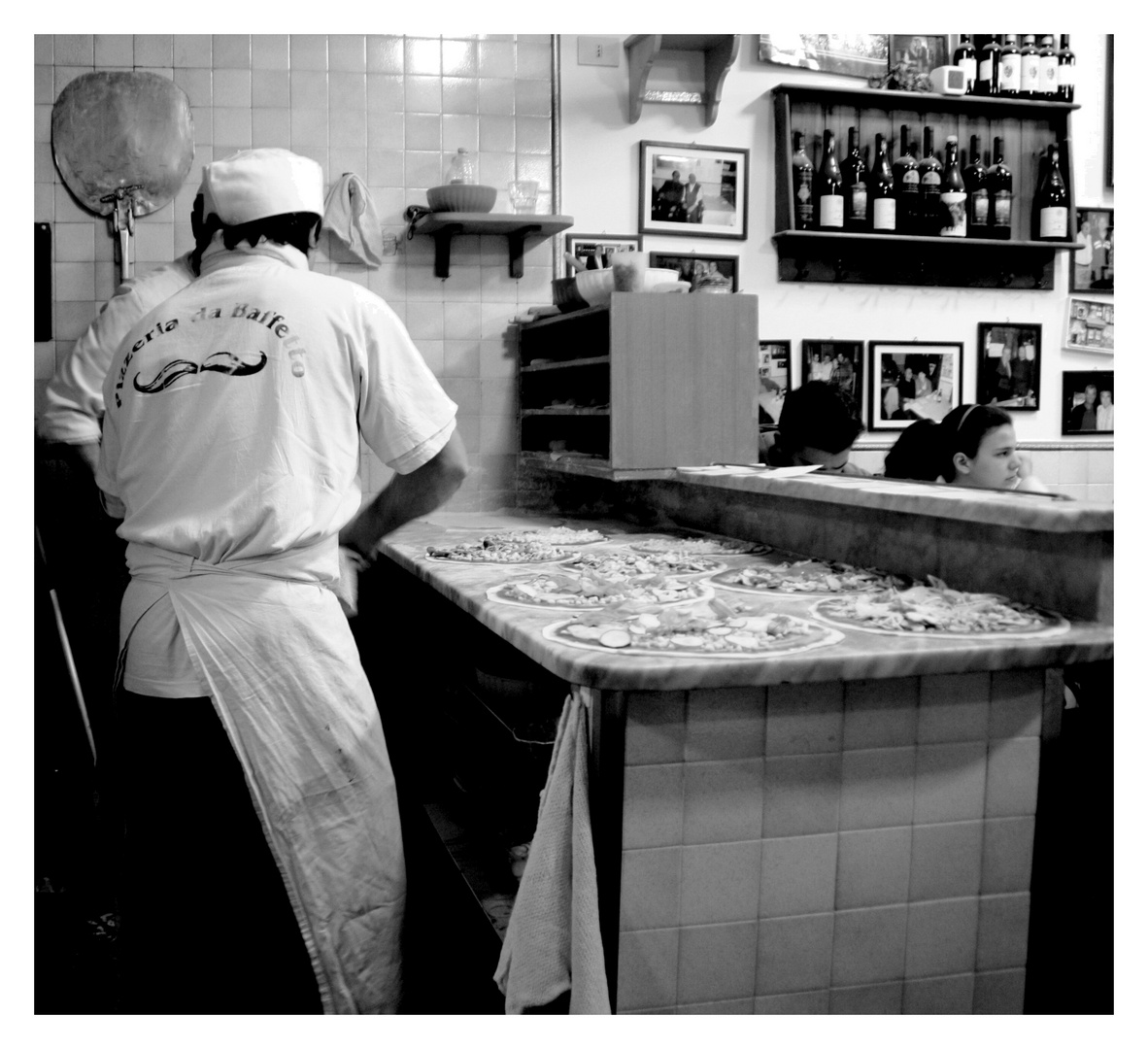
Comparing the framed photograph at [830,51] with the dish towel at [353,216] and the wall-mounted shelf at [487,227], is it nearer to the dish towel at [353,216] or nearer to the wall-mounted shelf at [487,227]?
the wall-mounted shelf at [487,227]

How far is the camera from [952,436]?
334 centimetres

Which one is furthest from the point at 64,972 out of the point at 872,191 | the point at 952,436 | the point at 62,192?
the point at 872,191

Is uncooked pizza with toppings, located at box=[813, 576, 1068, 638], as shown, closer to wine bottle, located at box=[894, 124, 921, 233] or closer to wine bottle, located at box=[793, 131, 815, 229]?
wine bottle, located at box=[793, 131, 815, 229]

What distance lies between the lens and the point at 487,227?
3830mm

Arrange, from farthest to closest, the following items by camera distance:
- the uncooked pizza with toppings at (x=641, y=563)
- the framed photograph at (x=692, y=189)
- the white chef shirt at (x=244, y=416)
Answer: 1. the framed photograph at (x=692, y=189)
2. the uncooked pizza with toppings at (x=641, y=563)
3. the white chef shirt at (x=244, y=416)

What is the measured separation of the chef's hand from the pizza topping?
86 centimetres

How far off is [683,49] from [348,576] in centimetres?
281

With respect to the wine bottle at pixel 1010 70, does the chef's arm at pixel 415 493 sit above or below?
below

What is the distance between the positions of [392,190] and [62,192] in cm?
109

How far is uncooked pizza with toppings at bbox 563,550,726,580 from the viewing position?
252 centimetres

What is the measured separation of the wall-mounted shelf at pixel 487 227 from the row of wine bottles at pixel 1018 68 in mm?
1817

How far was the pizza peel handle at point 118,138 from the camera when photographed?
11.8ft

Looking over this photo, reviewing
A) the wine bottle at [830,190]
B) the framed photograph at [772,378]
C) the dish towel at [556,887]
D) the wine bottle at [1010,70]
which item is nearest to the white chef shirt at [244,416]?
the dish towel at [556,887]
